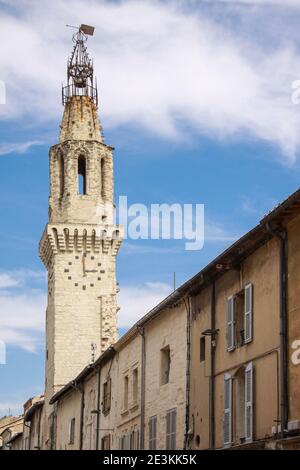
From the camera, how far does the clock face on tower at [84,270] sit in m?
57.8

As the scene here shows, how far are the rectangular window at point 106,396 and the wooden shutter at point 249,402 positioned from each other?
1633 cm

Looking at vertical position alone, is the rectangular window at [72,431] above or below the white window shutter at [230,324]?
below

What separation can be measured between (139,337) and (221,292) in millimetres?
8782

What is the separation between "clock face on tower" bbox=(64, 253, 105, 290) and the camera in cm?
5784

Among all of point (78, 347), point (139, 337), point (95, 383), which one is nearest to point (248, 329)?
point (139, 337)

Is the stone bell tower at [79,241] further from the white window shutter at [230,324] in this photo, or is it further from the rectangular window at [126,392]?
the white window shutter at [230,324]

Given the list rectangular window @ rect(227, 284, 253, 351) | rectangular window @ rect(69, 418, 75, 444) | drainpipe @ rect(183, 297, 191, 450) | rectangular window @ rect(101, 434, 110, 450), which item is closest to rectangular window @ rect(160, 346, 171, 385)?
drainpipe @ rect(183, 297, 191, 450)

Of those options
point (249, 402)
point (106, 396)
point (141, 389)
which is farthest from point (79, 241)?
point (249, 402)

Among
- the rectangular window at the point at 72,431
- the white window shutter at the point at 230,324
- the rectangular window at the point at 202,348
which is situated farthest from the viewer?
the rectangular window at the point at 72,431

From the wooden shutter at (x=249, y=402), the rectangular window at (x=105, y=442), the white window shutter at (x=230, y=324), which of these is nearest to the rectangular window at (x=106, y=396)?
the rectangular window at (x=105, y=442)

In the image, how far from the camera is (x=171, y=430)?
98.9ft

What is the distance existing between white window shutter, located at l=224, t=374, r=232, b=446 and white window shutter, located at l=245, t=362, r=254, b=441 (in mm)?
1254

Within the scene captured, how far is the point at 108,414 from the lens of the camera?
39.6 metres

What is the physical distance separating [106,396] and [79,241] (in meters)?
19.3
